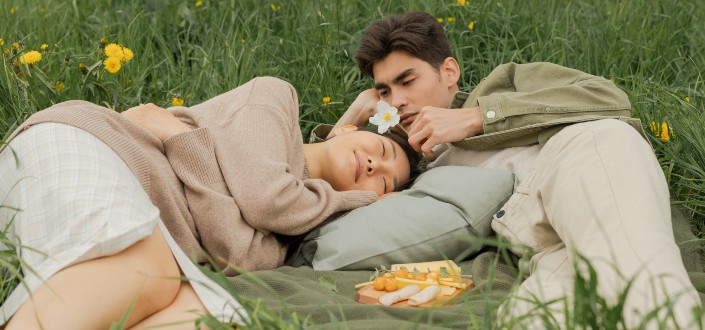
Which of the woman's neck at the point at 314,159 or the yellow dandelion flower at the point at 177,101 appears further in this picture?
the yellow dandelion flower at the point at 177,101

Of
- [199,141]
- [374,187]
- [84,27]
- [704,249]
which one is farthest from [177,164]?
[84,27]

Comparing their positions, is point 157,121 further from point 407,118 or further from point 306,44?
point 306,44

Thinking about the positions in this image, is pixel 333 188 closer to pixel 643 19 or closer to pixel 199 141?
pixel 199 141

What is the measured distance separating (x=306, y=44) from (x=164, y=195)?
5.75 feet

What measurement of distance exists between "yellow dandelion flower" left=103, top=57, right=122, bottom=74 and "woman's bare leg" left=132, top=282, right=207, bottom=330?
1.53 meters

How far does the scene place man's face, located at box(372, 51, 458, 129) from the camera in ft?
13.0

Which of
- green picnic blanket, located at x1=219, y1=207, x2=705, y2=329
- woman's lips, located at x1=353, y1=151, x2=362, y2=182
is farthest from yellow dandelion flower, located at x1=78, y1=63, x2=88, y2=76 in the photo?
green picnic blanket, located at x1=219, y1=207, x2=705, y2=329

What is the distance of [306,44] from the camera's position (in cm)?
447

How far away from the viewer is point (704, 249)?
3.20 meters

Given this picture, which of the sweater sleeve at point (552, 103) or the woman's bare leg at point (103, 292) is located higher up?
the woman's bare leg at point (103, 292)

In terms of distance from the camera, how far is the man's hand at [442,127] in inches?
139

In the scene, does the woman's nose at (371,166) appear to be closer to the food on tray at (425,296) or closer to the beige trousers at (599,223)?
the beige trousers at (599,223)

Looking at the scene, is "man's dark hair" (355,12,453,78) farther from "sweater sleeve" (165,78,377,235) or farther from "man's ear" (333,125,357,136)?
"sweater sleeve" (165,78,377,235)

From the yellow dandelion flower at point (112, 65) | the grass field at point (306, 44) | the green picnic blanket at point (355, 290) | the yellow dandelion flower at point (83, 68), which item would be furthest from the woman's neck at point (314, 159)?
the yellow dandelion flower at point (83, 68)
